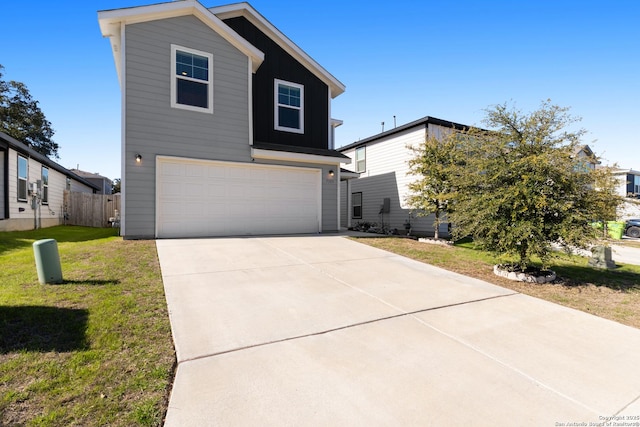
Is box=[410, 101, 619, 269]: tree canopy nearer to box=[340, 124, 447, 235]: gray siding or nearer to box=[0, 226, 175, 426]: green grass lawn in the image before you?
box=[0, 226, 175, 426]: green grass lawn

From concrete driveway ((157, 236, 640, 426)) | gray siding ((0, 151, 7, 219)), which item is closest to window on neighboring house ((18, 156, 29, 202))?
gray siding ((0, 151, 7, 219))

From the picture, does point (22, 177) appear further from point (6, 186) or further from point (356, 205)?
point (356, 205)

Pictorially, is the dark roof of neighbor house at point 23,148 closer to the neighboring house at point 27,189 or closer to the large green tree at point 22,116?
the neighboring house at point 27,189

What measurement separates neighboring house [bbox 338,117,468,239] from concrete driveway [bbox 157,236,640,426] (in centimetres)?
862

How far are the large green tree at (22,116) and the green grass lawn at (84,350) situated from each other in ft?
120

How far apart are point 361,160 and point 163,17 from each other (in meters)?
11.4

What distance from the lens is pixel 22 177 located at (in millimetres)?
11680

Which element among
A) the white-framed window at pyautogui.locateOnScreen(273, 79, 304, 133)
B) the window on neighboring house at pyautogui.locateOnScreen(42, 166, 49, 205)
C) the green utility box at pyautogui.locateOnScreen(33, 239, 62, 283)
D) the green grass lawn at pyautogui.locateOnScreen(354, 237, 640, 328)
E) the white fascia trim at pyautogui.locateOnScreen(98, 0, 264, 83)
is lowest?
the green grass lawn at pyautogui.locateOnScreen(354, 237, 640, 328)

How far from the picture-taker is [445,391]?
88.2 inches

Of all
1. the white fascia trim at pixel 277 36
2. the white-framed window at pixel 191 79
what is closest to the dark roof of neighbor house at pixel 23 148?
the white-framed window at pixel 191 79

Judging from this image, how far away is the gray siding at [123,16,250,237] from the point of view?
27.0 feet

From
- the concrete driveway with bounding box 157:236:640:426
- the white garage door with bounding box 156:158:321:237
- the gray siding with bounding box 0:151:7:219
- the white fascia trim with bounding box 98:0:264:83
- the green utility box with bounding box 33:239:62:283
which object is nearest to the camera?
the concrete driveway with bounding box 157:236:640:426

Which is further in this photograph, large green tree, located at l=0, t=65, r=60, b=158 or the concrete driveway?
large green tree, located at l=0, t=65, r=60, b=158

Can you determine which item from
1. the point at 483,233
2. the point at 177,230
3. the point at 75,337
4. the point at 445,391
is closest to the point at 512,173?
the point at 483,233
